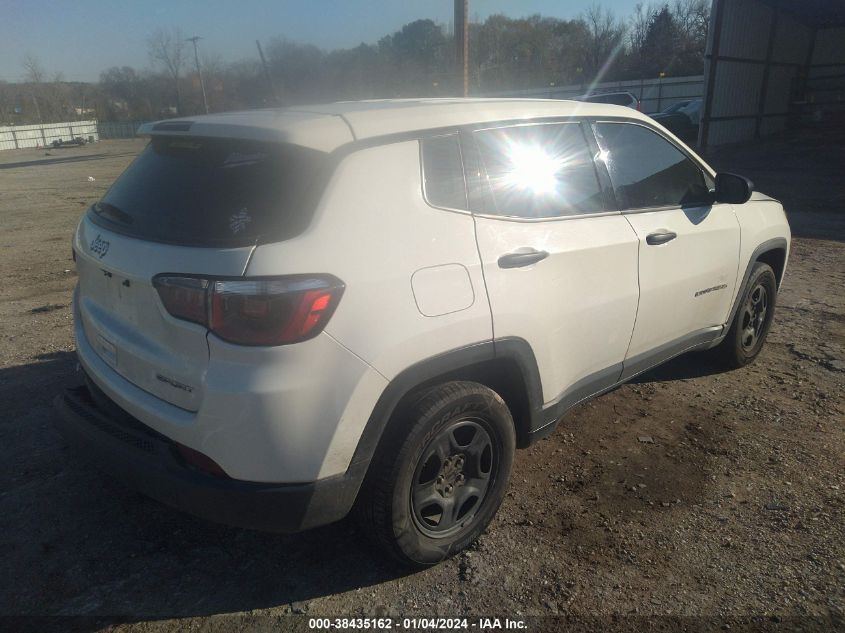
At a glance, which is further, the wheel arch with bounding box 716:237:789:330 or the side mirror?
the wheel arch with bounding box 716:237:789:330

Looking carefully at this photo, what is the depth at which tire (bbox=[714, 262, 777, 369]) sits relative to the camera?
4.29 meters

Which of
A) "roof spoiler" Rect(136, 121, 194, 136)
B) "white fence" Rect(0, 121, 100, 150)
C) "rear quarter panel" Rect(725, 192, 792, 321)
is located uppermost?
"roof spoiler" Rect(136, 121, 194, 136)

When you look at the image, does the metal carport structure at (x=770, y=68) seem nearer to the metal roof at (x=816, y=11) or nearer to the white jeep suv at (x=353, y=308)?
the metal roof at (x=816, y=11)

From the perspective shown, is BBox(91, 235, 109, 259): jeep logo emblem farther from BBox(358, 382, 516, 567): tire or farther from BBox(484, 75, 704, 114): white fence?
BBox(484, 75, 704, 114): white fence

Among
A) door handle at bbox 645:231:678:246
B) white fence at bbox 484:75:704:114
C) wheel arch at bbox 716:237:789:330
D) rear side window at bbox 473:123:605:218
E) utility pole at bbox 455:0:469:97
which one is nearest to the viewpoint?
rear side window at bbox 473:123:605:218

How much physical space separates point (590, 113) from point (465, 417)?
71.8 inches

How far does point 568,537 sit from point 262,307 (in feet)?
5.81

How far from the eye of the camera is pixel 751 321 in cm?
449

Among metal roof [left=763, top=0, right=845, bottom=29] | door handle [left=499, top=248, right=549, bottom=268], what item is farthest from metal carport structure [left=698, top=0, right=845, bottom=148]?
door handle [left=499, top=248, right=549, bottom=268]

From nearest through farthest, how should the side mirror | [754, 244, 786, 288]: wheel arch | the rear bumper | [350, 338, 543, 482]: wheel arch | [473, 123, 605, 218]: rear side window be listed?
the rear bumper < [350, 338, 543, 482]: wheel arch < [473, 123, 605, 218]: rear side window < the side mirror < [754, 244, 786, 288]: wheel arch

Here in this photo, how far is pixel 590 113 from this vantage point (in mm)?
3271

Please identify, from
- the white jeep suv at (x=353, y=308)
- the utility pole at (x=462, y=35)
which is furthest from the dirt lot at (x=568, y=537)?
the utility pole at (x=462, y=35)

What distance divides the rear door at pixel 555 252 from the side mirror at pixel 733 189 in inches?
41.5

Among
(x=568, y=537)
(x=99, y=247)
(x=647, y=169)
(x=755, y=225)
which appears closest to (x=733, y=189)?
(x=755, y=225)
